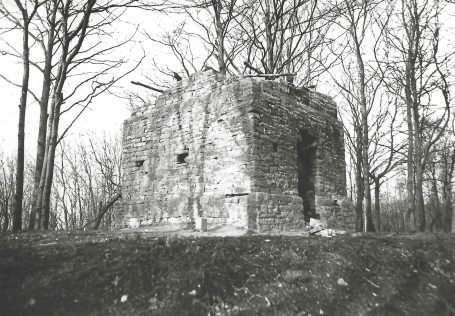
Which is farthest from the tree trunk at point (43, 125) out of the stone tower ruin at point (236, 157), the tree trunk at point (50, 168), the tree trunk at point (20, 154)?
the stone tower ruin at point (236, 157)

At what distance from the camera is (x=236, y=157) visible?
324 inches

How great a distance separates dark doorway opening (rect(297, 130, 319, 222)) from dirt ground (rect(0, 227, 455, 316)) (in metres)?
4.12

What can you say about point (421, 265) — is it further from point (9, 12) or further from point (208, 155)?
point (9, 12)

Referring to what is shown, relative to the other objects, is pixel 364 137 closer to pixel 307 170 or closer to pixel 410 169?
pixel 410 169

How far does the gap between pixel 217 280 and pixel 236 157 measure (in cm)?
428

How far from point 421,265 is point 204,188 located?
501 centimetres

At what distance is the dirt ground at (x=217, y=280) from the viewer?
12.2ft

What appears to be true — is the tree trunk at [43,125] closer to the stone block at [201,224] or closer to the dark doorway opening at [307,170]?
the stone block at [201,224]

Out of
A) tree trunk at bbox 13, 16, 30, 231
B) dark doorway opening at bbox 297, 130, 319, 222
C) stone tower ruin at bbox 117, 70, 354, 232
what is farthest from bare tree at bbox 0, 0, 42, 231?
dark doorway opening at bbox 297, 130, 319, 222

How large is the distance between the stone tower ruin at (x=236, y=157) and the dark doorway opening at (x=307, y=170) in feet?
0.09

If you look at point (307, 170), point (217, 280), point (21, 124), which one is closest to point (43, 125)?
point (21, 124)

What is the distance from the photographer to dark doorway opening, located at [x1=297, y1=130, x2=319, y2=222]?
9702 mm

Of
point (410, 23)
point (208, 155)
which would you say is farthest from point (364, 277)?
point (410, 23)

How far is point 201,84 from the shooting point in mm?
9500
